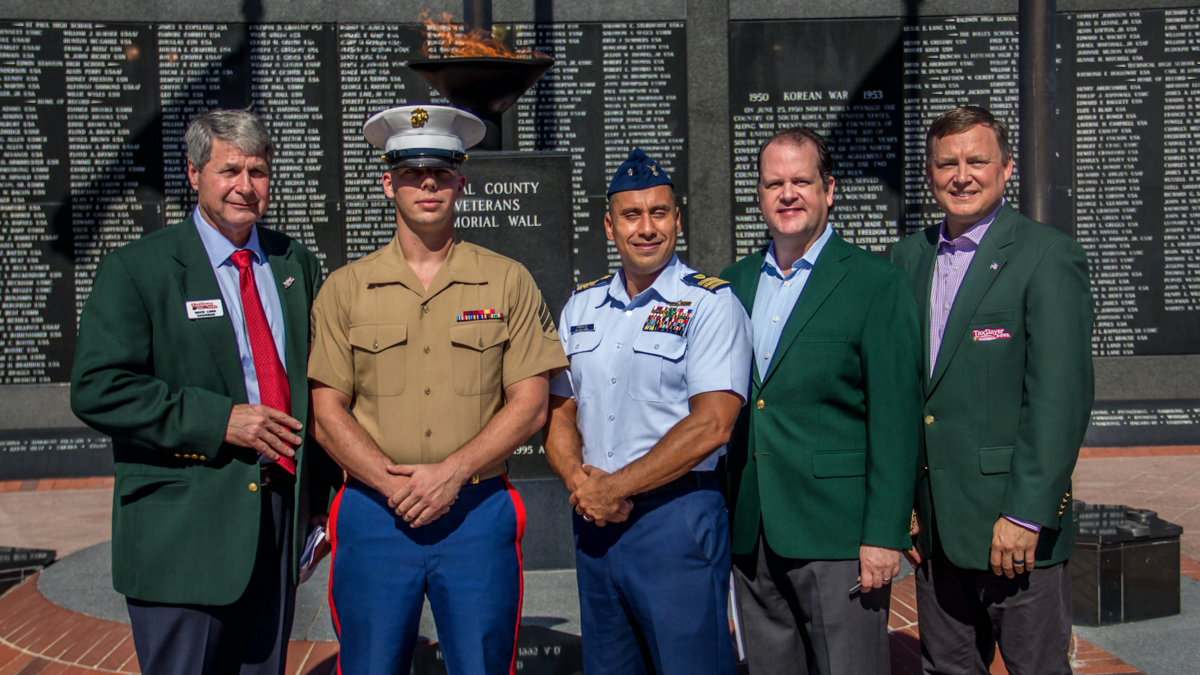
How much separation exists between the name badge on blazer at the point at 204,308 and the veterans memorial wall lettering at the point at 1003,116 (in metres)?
4.91

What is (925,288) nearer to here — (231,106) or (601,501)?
(601,501)

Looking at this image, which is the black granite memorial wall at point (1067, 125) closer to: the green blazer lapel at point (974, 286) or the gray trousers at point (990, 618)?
the green blazer lapel at point (974, 286)

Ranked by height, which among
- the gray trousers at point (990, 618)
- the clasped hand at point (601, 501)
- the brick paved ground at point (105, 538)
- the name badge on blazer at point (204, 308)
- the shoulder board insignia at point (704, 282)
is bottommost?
the brick paved ground at point (105, 538)

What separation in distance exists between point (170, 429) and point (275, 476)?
0.32m

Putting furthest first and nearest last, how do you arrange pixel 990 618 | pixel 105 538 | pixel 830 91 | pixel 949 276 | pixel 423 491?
pixel 830 91
pixel 105 538
pixel 949 276
pixel 990 618
pixel 423 491

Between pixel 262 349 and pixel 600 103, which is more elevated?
pixel 600 103

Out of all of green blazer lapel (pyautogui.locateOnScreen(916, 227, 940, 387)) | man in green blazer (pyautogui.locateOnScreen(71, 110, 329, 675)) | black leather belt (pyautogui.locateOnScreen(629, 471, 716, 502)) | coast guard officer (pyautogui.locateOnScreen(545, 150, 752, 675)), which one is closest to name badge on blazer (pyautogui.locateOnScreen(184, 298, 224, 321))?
man in green blazer (pyautogui.locateOnScreen(71, 110, 329, 675))

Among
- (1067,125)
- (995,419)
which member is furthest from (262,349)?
(1067,125)

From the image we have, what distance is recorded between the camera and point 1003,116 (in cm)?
664

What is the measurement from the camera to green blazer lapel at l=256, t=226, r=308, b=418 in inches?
92.4

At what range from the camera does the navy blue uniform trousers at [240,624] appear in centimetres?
222

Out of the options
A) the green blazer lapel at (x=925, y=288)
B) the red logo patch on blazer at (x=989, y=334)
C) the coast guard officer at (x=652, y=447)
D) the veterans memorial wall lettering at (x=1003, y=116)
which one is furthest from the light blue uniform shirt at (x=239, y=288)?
the veterans memorial wall lettering at (x=1003, y=116)

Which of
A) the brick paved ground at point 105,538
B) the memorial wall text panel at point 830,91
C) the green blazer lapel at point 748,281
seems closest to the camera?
the green blazer lapel at point 748,281

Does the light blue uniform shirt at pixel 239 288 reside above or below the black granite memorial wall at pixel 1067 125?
below
